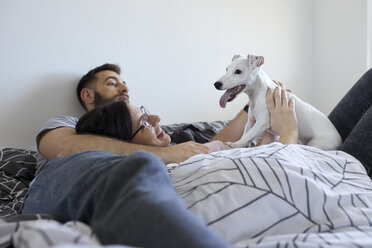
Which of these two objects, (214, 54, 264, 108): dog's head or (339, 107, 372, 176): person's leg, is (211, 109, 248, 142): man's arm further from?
(339, 107, 372, 176): person's leg

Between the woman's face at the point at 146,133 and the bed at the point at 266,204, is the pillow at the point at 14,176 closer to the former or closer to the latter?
the woman's face at the point at 146,133

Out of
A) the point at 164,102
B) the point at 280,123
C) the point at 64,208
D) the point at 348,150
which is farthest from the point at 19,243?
the point at 164,102

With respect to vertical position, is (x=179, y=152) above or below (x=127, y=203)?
below

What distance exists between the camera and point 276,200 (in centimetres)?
58

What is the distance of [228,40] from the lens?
2.59 metres

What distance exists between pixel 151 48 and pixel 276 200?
1.75m

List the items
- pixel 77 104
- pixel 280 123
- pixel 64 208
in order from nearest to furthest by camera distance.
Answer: pixel 64 208, pixel 280 123, pixel 77 104

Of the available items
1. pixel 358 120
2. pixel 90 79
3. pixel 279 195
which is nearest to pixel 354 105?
pixel 358 120

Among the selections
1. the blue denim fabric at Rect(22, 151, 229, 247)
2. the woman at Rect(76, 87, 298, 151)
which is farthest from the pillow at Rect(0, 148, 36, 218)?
the blue denim fabric at Rect(22, 151, 229, 247)

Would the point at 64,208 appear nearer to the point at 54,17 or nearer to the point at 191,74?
the point at 54,17

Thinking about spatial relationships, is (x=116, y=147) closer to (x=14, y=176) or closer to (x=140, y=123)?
(x=140, y=123)

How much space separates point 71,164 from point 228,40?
7.00ft

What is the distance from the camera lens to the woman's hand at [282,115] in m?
1.36

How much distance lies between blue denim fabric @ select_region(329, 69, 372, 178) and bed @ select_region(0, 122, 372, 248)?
0.34 m
